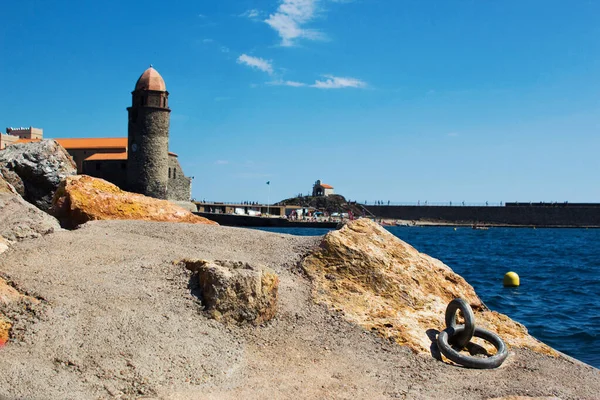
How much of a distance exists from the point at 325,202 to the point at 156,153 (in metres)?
56.2

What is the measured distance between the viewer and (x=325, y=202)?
110812mm

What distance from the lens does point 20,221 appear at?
27.6ft

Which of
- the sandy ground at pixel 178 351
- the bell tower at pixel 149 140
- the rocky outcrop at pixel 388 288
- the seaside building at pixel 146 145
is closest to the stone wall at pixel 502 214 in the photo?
the seaside building at pixel 146 145

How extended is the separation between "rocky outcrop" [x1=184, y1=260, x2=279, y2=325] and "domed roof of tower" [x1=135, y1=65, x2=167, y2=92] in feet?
184

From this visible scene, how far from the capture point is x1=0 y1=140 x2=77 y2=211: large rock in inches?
542

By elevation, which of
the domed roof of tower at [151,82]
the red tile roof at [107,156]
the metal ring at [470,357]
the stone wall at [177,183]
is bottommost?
the metal ring at [470,357]

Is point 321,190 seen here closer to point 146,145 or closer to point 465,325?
point 146,145

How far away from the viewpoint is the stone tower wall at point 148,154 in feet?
192

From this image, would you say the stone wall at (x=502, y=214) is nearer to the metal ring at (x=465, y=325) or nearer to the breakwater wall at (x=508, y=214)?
the breakwater wall at (x=508, y=214)

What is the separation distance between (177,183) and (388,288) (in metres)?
58.9

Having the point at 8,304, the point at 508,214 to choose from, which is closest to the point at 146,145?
the point at 8,304

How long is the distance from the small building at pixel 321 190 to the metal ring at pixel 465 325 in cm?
10738

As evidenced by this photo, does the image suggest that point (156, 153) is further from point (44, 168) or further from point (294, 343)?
point (294, 343)

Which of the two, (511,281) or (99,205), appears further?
(511,281)
